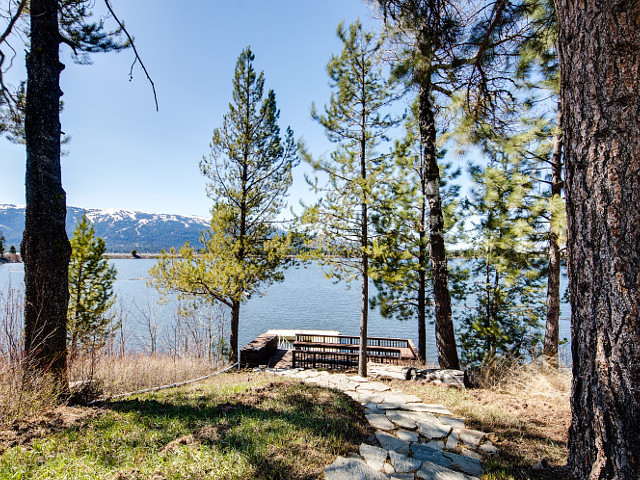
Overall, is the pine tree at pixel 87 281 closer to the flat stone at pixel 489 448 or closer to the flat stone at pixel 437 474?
the flat stone at pixel 437 474

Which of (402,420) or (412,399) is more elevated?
(402,420)

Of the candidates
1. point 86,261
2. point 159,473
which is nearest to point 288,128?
point 86,261

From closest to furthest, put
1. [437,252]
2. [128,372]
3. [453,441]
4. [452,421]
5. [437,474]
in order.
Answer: [437,474] < [453,441] < [452,421] < [128,372] < [437,252]

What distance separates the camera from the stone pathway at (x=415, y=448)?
2162 millimetres

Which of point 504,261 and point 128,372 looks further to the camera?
point 504,261

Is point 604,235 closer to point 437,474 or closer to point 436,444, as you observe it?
point 437,474

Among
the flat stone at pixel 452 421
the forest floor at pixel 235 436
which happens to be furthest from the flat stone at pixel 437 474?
the flat stone at pixel 452 421

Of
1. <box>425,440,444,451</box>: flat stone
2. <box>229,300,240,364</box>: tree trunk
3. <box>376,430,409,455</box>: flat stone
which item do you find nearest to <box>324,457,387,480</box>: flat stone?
<box>376,430,409,455</box>: flat stone

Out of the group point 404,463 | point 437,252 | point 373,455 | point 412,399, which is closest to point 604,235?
point 404,463

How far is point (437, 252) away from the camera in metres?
6.26

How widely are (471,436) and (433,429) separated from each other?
1.16ft

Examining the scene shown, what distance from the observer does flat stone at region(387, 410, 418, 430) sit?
315cm

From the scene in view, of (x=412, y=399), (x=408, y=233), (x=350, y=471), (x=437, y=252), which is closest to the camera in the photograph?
(x=350, y=471)

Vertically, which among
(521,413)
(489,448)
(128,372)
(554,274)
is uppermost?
(554,274)
